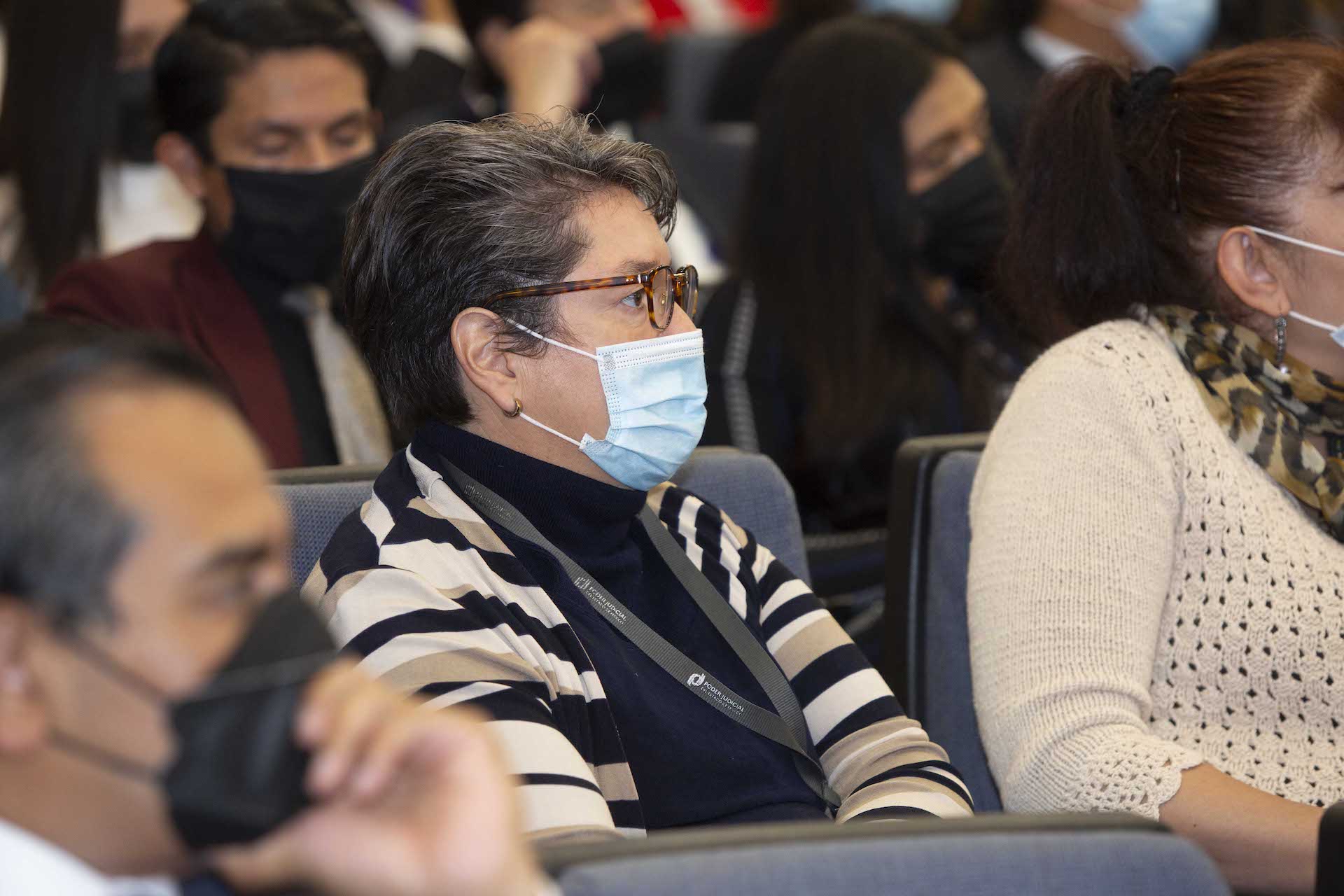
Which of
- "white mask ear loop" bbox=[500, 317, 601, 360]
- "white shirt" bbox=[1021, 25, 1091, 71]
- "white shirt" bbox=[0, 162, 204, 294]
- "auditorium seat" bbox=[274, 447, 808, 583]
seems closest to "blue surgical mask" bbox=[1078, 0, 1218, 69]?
"white shirt" bbox=[1021, 25, 1091, 71]

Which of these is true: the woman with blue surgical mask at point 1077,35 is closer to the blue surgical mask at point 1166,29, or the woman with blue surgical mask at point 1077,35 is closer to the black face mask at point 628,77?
the blue surgical mask at point 1166,29

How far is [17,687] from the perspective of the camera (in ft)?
2.87

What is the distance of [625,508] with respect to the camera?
1.63m

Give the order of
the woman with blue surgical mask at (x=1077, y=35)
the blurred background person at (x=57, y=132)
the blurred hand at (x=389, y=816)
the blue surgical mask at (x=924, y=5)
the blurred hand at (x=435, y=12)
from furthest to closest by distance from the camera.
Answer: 1. the blue surgical mask at (x=924, y=5)
2. the blurred hand at (x=435, y=12)
3. the woman with blue surgical mask at (x=1077, y=35)
4. the blurred background person at (x=57, y=132)
5. the blurred hand at (x=389, y=816)

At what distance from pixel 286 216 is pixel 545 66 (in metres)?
1.28

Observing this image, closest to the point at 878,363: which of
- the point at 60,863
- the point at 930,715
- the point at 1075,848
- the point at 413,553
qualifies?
the point at 930,715

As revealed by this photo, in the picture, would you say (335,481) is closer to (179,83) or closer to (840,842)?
(840,842)

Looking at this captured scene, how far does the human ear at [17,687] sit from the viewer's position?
2.86ft

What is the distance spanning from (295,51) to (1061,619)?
175cm

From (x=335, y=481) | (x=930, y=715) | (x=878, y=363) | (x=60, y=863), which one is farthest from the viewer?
(x=878, y=363)

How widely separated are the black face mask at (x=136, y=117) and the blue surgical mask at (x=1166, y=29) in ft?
9.61

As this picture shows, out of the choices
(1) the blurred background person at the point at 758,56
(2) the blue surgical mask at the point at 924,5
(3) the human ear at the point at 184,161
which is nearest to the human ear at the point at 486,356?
(3) the human ear at the point at 184,161

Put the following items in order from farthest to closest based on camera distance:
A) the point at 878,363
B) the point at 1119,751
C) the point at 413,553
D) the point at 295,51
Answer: the point at 878,363 → the point at 295,51 → the point at 1119,751 → the point at 413,553

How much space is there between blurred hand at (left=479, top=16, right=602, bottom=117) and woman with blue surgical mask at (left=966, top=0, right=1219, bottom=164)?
1.21 m
